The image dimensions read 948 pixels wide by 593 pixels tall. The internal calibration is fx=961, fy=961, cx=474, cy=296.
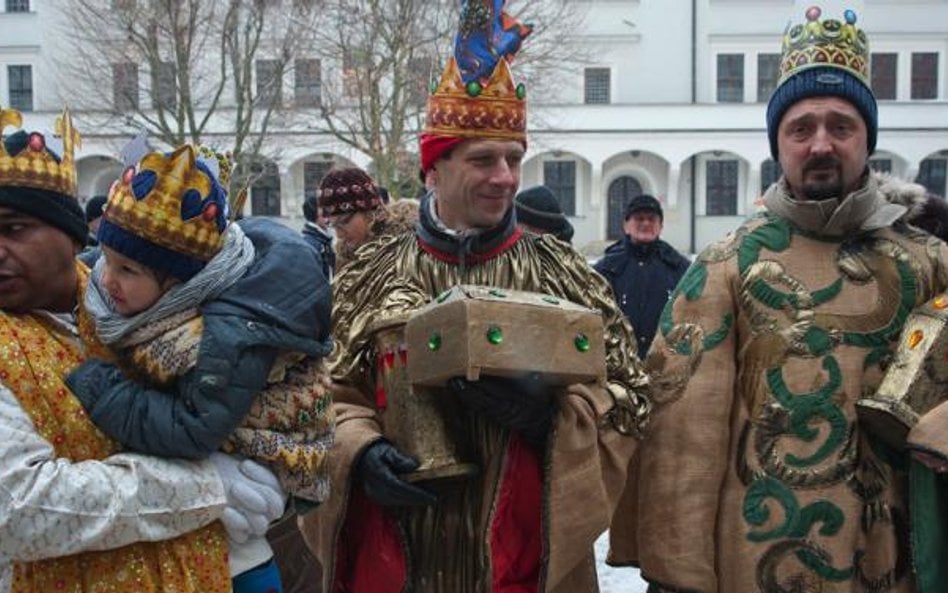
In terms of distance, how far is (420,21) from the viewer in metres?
20.8

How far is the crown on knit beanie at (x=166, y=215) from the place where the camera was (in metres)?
1.92

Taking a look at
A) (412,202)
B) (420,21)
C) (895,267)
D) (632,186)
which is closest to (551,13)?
(420,21)

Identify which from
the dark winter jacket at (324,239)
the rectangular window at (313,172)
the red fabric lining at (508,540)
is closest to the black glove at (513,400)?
the red fabric lining at (508,540)

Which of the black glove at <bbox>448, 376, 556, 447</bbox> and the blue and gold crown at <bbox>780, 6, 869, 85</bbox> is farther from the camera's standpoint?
the blue and gold crown at <bbox>780, 6, 869, 85</bbox>

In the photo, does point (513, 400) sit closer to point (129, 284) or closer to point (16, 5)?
point (129, 284)

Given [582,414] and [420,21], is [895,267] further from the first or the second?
[420,21]

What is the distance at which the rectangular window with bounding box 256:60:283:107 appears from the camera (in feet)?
70.9

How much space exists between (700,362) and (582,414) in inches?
17.3

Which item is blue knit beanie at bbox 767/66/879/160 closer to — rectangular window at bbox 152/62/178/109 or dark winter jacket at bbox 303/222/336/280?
dark winter jacket at bbox 303/222/336/280

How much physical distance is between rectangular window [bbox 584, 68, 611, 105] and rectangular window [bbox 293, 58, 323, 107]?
11.1 metres

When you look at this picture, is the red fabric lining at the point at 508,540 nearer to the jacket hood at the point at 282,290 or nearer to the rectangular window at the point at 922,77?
the jacket hood at the point at 282,290

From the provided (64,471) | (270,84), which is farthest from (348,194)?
(270,84)

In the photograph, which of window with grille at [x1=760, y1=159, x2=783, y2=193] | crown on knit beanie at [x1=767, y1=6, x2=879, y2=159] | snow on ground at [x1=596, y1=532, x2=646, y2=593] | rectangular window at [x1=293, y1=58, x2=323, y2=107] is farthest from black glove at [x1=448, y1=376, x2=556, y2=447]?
window with grille at [x1=760, y1=159, x2=783, y2=193]

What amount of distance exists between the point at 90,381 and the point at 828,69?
2037 millimetres
